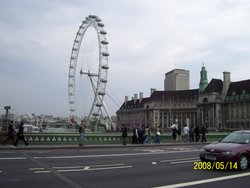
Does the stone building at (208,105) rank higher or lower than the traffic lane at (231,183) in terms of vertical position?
higher

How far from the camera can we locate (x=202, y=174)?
1368cm

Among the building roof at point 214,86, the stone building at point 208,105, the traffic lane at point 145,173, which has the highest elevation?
the building roof at point 214,86

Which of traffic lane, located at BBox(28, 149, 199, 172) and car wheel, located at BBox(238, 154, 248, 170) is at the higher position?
car wheel, located at BBox(238, 154, 248, 170)

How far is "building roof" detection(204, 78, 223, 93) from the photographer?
504 feet

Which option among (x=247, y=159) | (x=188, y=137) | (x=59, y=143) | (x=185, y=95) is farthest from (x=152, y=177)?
(x=185, y=95)

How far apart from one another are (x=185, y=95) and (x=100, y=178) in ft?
552

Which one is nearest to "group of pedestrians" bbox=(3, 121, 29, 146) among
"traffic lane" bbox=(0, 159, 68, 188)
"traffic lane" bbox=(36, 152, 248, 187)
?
"traffic lane" bbox=(0, 159, 68, 188)

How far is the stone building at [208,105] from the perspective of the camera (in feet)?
482

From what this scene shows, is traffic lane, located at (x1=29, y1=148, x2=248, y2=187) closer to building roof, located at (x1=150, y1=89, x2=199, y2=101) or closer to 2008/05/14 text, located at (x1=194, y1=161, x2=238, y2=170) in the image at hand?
2008/05/14 text, located at (x1=194, y1=161, x2=238, y2=170)

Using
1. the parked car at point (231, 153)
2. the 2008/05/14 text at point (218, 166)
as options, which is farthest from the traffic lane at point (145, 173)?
the parked car at point (231, 153)

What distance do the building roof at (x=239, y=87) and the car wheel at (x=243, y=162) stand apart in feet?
460

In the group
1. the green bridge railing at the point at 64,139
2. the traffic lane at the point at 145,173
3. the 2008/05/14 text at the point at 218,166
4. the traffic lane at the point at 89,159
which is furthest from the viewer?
the green bridge railing at the point at 64,139

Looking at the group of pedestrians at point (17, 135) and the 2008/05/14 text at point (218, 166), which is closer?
the 2008/05/14 text at point (218, 166)

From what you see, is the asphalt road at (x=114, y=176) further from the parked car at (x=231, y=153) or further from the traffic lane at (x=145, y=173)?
the parked car at (x=231, y=153)
